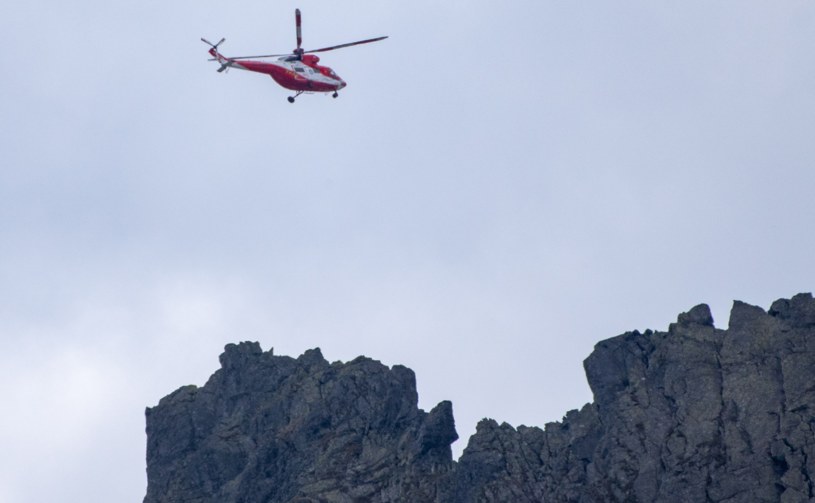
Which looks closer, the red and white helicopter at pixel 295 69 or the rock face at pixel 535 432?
the rock face at pixel 535 432

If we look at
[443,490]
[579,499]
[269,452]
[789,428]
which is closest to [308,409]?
[269,452]

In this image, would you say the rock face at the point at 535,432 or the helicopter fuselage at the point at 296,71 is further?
the helicopter fuselage at the point at 296,71

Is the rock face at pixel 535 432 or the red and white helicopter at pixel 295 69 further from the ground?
the red and white helicopter at pixel 295 69

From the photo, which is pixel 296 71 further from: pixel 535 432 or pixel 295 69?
pixel 535 432

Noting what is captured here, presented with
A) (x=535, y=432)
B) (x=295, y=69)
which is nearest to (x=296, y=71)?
(x=295, y=69)

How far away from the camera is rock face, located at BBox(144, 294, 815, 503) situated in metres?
142

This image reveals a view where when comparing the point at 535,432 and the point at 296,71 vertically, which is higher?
the point at 296,71

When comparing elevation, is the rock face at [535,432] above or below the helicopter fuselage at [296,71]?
below

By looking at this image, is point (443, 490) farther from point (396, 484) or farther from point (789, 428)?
point (789, 428)

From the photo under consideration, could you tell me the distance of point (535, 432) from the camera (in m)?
154

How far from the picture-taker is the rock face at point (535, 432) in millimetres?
141750

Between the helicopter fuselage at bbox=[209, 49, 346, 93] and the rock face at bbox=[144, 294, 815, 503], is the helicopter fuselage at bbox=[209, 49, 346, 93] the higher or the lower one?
the higher one

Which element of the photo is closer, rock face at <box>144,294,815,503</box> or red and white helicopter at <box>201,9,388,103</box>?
rock face at <box>144,294,815,503</box>

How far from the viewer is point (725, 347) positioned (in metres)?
A: 148
